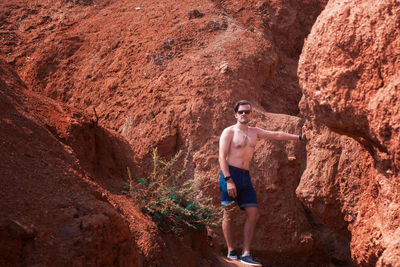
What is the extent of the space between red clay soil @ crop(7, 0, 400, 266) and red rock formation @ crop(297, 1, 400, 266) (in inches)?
0.5

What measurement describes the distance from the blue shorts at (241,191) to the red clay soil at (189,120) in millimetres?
532

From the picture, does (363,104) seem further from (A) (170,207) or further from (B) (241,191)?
(A) (170,207)

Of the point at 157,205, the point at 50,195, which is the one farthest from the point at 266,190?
the point at 50,195

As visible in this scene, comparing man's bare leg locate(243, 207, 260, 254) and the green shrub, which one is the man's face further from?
man's bare leg locate(243, 207, 260, 254)

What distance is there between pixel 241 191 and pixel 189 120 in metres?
2.01

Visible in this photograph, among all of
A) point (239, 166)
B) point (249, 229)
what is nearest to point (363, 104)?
point (239, 166)

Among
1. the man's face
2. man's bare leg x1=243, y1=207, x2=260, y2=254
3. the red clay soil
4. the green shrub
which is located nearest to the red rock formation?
the red clay soil

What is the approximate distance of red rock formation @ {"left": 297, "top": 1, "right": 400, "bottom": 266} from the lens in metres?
4.02

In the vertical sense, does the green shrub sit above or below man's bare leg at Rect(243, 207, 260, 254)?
above

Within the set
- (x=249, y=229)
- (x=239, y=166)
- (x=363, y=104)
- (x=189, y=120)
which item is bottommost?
(x=249, y=229)

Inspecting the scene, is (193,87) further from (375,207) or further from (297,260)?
(375,207)

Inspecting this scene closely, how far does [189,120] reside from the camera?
7465 millimetres

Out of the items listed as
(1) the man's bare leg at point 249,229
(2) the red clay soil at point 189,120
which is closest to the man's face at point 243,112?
(2) the red clay soil at point 189,120

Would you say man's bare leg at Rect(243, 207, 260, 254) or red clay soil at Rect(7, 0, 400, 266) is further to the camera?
man's bare leg at Rect(243, 207, 260, 254)
